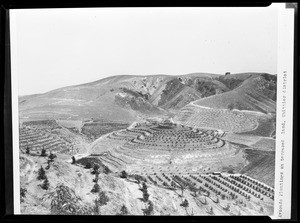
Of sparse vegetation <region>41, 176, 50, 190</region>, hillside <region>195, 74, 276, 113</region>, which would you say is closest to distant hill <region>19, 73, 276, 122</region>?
hillside <region>195, 74, 276, 113</region>

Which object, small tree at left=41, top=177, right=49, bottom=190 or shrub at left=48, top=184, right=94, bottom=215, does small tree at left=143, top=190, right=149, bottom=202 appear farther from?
small tree at left=41, top=177, right=49, bottom=190

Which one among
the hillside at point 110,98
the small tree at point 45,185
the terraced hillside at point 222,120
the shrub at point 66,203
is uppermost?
the hillside at point 110,98

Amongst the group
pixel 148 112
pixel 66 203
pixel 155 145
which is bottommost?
pixel 66 203

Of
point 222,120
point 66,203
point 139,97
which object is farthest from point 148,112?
point 66,203

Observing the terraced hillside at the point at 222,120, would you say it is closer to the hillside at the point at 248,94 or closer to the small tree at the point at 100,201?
the hillside at the point at 248,94

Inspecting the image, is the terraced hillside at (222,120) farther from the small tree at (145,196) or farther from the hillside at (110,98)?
the small tree at (145,196)

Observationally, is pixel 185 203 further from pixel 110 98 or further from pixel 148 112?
pixel 110 98

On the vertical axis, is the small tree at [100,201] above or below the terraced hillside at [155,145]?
below

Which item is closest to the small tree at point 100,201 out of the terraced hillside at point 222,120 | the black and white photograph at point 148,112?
the black and white photograph at point 148,112
